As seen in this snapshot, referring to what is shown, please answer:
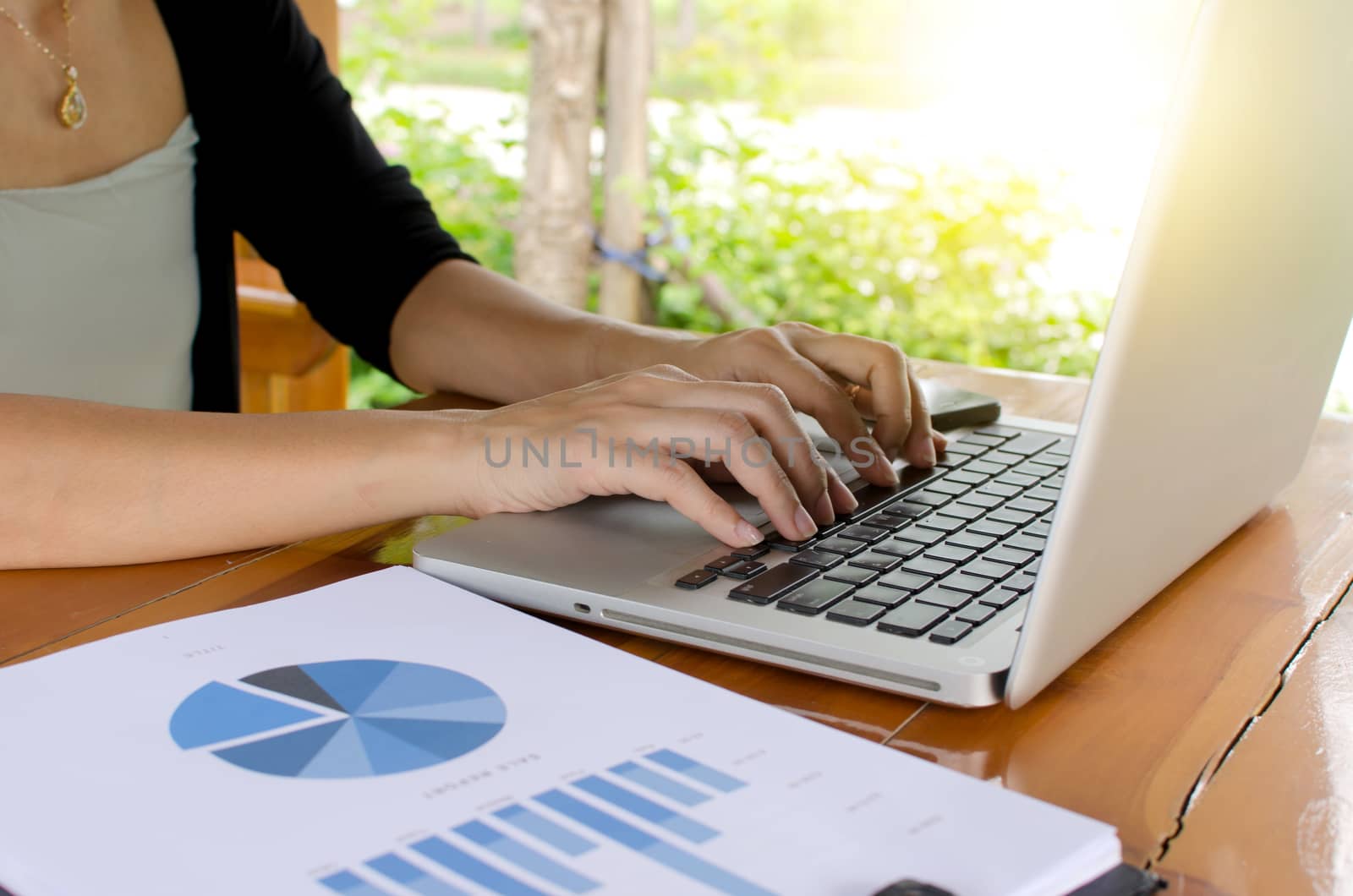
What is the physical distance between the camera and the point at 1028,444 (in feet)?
3.26

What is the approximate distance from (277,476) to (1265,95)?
1.90 ft

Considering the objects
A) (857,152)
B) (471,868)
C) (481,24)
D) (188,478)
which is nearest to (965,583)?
(471,868)

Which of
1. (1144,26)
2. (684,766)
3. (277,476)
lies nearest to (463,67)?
(1144,26)

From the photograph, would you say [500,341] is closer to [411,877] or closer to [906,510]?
[906,510]

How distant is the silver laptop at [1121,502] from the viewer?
0.49 m

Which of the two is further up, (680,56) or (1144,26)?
(1144,26)

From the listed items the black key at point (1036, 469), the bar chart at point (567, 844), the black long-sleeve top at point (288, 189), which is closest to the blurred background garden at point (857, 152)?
the black long-sleeve top at point (288, 189)

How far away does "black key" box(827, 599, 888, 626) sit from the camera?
1.98 feet

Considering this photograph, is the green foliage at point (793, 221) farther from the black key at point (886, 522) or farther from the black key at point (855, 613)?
the black key at point (855, 613)

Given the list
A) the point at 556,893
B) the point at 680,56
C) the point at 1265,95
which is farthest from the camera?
the point at 680,56

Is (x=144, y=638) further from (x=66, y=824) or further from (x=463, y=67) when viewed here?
(x=463, y=67)

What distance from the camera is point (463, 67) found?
14.7ft

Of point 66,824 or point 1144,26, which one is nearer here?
point 66,824

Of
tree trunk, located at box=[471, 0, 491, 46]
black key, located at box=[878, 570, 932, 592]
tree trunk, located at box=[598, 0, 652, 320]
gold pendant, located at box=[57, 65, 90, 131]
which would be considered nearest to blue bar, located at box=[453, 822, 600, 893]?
black key, located at box=[878, 570, 932, 592]
